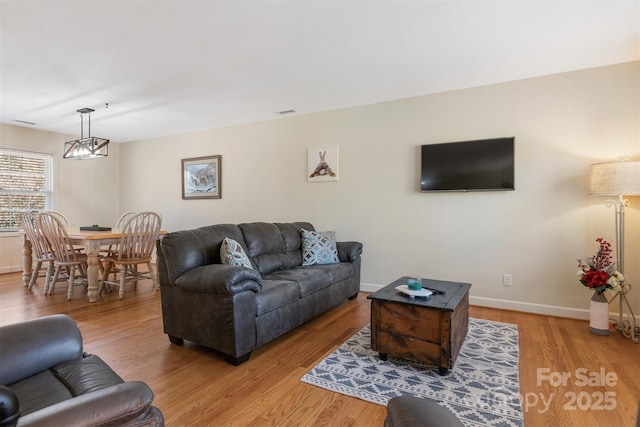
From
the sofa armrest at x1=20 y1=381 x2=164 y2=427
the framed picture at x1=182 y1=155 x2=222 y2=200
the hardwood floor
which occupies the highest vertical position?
the framed picture at x1=182 y1=155 x2=222 y2=200

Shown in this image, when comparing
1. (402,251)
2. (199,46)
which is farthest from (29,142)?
(402,251)

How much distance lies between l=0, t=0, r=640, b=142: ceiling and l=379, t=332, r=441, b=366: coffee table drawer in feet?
7.35

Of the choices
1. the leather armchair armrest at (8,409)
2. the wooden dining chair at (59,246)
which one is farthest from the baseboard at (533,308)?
the wooden dining chair at (59,246)

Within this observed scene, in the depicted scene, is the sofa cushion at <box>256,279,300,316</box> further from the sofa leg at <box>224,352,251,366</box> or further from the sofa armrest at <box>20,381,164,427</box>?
the sofa armrest at <box>20,381,164,427</box>

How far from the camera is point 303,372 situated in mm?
2213

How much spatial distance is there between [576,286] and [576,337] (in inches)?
25.7

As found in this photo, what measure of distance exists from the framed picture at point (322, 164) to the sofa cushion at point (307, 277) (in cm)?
153

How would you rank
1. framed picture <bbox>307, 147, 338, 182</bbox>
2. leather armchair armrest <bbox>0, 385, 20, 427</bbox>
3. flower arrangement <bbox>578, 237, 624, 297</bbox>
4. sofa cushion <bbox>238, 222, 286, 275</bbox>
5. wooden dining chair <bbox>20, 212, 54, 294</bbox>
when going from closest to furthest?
leather armchair armrest <bbox>0, 385, 20, 427</bbox> < flower arrangement <bbox>578, 237, 624, 297</bbox> < sofa cushion <bbox>238, 222, 286, 275</bbox> < wooden dining chair <bbox>20, 212, 54, 294</bbox> < framed picture <bbox>307, 147, 338, 182</bbox>

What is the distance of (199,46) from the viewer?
9.00 feet

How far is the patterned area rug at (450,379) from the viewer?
180 cm

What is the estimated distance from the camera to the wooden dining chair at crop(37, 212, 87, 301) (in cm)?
386

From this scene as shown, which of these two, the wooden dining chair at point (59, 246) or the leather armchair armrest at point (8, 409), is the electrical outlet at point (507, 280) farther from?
the wooden dining chair at point (59, 246)

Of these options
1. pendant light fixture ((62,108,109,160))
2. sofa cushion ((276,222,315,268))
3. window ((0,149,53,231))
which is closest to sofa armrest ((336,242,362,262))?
sofa cushion ((276,222,315,268))

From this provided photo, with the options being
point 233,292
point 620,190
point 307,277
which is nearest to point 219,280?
point 233,292
